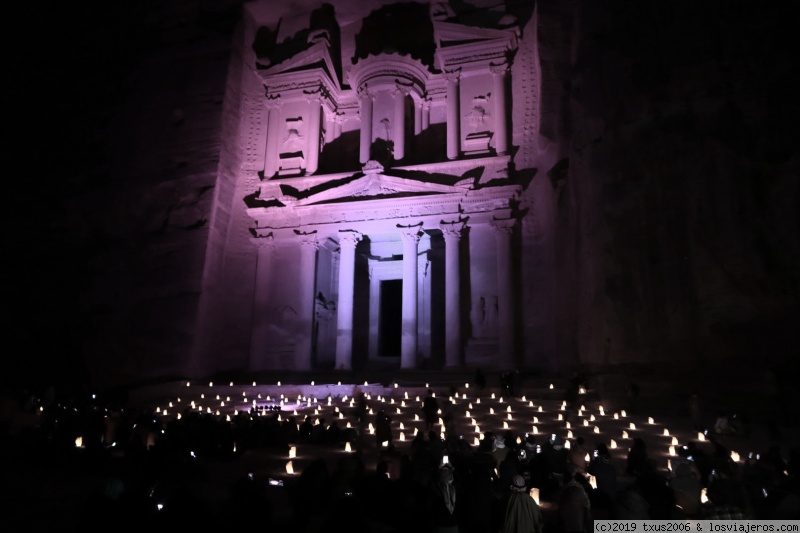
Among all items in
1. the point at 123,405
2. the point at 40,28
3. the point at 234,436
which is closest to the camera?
the point at 234,436

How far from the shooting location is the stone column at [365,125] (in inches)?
1117

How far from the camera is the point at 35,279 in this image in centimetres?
2666

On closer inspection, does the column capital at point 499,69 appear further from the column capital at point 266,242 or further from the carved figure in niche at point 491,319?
the column capital at point 266,242

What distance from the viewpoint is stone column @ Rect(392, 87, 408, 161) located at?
2789cm

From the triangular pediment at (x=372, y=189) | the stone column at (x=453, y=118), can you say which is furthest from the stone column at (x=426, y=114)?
the triangular pediment at (x=372, y=189)

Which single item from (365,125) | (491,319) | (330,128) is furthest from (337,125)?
(491,319)

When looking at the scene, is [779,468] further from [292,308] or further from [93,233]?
[93,233]

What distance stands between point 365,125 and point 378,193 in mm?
4748

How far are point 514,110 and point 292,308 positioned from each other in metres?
14.1

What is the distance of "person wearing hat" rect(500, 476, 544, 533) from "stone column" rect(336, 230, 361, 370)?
64.6ft

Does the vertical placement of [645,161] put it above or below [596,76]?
below

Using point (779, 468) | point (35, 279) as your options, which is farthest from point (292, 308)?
point (779, 468)

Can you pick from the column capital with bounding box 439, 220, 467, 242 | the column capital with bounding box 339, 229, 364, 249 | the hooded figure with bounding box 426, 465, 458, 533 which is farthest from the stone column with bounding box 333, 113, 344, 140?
the hooded figure with bounding box 426, 465, 458, 533

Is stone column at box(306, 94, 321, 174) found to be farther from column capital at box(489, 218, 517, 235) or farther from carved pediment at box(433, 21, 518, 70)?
column capital at box(489, 218, 517, 235)
